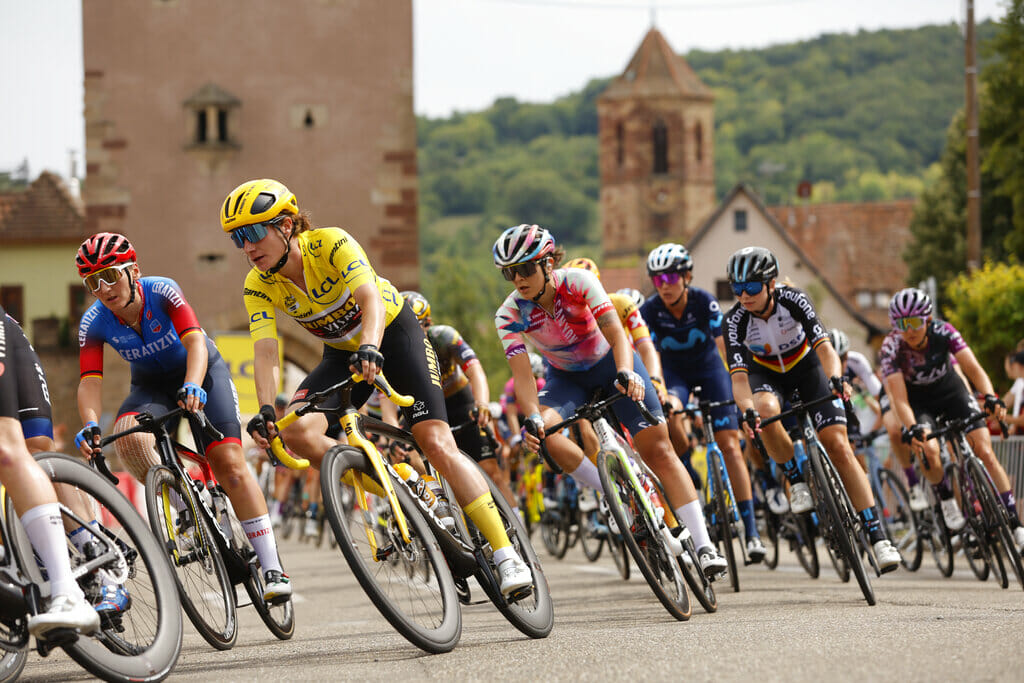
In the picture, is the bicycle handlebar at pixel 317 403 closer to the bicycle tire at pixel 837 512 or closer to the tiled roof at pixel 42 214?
the bicycle tire at pixel 837 512

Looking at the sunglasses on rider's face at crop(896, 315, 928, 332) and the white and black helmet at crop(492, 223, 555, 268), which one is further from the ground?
the white and black helmet at crop(492, 223, 555, 268)

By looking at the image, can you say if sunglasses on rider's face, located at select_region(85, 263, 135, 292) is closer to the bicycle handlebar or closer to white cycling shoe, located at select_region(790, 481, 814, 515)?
the bicycle handlebar

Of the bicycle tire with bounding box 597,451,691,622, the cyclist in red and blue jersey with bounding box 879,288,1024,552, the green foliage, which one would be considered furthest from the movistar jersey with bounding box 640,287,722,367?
the green foliage

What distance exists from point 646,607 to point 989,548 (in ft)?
9.60

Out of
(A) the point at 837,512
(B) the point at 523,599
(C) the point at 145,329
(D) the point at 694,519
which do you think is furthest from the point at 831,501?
(C) the point at 145,329

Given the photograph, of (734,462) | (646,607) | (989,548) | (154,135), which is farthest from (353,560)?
(154,135)

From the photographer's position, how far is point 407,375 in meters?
6.86

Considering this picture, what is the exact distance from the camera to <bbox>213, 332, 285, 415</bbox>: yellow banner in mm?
27906

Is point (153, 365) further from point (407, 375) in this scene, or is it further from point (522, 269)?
point (522, 269)

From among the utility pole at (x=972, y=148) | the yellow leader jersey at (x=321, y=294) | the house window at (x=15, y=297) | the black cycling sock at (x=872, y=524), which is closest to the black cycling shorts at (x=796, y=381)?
the black cycling sock at (x=872, y=524)

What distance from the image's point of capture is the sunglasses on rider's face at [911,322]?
36.4ft

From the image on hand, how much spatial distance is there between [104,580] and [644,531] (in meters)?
2.98

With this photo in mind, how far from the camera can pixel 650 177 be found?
128m

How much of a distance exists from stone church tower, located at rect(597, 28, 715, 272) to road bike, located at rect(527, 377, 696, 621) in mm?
118576
